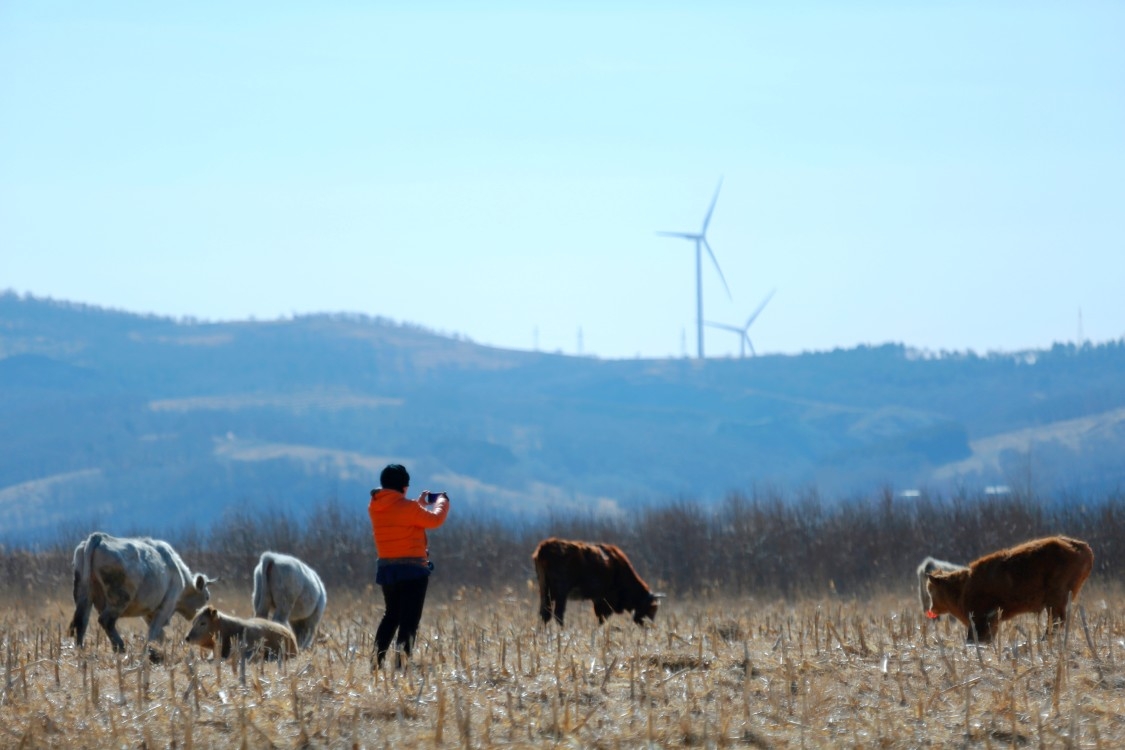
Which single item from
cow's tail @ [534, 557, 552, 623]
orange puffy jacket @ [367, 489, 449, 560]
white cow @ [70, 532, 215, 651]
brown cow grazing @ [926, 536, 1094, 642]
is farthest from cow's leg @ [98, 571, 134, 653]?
brown cow grazing @ [926, 536, 1094, 642]

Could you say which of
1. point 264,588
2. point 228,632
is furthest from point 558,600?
point 228,632

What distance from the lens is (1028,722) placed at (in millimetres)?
9953

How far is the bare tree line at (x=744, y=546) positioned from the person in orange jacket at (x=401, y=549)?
2943 centimetres

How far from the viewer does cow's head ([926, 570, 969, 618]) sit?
1542 centimetres

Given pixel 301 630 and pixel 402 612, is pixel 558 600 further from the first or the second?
pixel 402 612

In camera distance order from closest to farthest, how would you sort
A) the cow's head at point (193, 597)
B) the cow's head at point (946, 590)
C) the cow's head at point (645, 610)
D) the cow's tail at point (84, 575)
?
1. the cow's head at point (946, 590)
2. the cow's tail at point (84, 575)
3. the cow's head at point (193, 597)
4. the cow's head at point (645, 610)

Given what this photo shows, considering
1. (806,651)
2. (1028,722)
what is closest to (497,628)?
(806,651)

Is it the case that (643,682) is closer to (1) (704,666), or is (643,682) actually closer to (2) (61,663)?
(1) (704,666)

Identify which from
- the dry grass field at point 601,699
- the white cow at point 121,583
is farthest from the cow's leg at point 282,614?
the dry grass field at point 601,699

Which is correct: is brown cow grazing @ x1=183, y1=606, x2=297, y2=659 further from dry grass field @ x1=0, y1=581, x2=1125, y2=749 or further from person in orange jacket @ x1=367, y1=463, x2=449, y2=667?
person in orange jacket @ x1=367, y1=463, x2=449, y2=667

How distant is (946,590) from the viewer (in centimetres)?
1552

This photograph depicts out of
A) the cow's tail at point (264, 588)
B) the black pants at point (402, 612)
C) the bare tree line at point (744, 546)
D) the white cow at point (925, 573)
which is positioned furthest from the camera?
the bare tree line at point (744, 546)

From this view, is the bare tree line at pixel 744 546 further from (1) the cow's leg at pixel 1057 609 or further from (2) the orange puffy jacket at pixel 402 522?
(2) the orange puffy jacket at pixel 402 522

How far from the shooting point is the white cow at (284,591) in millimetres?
17031
